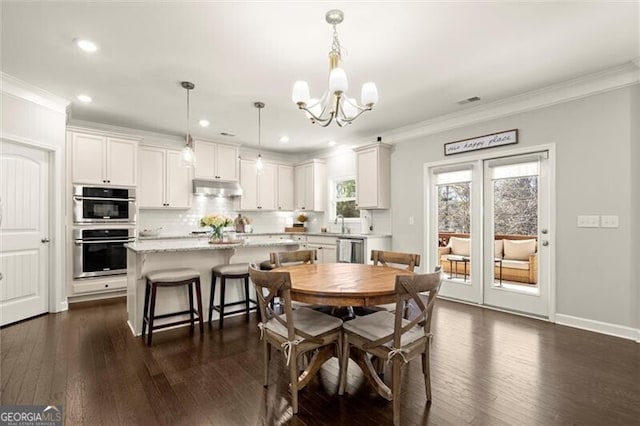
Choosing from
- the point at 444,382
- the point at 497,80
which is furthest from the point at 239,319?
the point at 497,80

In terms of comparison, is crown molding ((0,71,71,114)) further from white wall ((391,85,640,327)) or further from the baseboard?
the baseboard

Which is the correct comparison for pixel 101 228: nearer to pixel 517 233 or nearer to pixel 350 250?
pixel 350 250

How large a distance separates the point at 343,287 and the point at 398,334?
17.6 inches

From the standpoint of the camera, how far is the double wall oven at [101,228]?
14.3 feet

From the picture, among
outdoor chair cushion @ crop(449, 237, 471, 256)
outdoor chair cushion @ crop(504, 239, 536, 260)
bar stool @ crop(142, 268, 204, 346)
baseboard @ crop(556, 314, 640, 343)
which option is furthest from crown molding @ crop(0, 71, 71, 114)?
baseboard @ crop(556, 314, 640, 343)

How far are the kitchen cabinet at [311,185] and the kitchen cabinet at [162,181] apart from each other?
2.31 metres

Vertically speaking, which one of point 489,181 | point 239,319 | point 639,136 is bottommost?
point 239,319

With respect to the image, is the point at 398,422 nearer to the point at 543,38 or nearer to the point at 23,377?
the point at 23,377

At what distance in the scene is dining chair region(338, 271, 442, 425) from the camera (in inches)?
70.2

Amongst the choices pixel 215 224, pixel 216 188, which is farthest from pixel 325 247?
pixel 215 224

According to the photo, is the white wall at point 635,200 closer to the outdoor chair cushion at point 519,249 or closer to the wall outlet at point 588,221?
the wall outlet at point 588,221

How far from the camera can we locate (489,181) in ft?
13.8

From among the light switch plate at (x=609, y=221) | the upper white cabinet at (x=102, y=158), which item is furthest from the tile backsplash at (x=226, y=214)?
the light switch plate at (x=609, y=221)

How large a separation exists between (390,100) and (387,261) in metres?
2.12
